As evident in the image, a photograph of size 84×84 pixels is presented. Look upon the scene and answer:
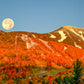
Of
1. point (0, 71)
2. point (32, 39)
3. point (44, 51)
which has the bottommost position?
point (0, 71)

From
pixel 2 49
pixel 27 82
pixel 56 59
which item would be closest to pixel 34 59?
pixel 56 59

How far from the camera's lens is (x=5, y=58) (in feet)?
172

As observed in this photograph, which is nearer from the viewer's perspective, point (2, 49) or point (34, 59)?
point (34, 59)

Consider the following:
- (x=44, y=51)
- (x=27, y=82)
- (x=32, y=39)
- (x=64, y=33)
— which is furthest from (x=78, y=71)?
(x=64, y=33)

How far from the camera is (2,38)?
68.8 metres

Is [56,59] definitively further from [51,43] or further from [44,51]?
[51,43]

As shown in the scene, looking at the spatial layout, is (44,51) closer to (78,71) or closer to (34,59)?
(34,59)

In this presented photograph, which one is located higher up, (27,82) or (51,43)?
(51,43)

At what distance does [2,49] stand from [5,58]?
7.30m

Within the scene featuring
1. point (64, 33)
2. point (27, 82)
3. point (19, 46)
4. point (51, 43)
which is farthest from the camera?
point (64, 33)

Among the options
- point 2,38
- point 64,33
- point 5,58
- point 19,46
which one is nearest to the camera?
point 5,58

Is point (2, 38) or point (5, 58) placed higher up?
point (2, 38)

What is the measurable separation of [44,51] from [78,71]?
33.3m

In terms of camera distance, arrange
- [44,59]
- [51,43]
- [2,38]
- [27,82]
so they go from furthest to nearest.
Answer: [51,43] → [2,38] → [44,59] → [27,82]
